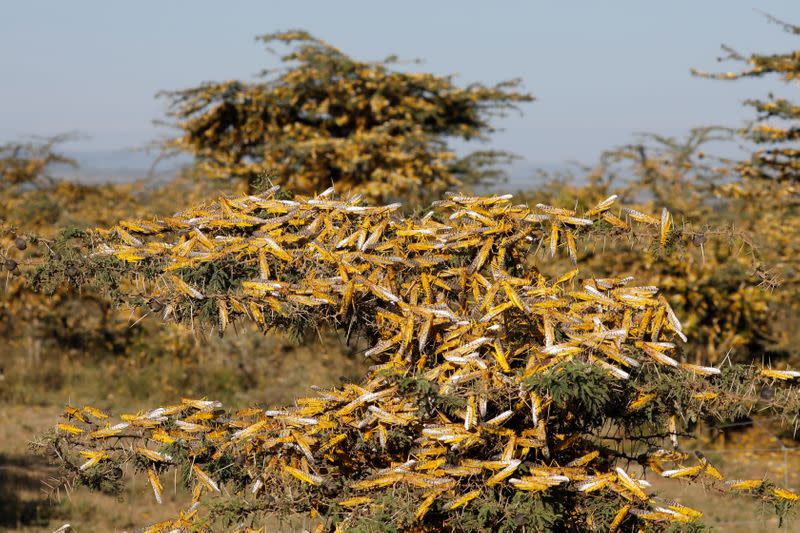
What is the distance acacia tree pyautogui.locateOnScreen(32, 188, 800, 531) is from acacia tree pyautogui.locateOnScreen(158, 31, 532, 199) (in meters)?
10.3

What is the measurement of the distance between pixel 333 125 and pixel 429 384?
42.2 ft

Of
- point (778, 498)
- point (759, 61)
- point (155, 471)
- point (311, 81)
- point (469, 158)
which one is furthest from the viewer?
point (469, 158)

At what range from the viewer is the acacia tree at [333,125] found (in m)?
14.0

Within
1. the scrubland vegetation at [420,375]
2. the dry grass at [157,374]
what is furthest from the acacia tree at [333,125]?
the scrubland vegetation at [420,375]

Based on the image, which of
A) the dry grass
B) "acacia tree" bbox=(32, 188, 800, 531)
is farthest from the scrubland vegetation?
the dry grass

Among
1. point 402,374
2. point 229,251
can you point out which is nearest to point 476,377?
point 402,374

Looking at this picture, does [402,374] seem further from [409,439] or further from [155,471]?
[155,471]

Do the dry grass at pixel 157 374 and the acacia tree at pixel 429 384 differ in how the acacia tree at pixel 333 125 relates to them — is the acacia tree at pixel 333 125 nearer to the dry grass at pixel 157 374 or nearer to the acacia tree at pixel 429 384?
the dry grass at pixel 157 374

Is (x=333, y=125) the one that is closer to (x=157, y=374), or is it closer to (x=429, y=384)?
(x=157, y=374)

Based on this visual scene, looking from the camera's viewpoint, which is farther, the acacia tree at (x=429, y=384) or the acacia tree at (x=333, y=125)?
the acacia tree at (x=333, y=125)

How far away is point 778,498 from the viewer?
3033 millimetres

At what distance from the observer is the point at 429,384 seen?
2.63m

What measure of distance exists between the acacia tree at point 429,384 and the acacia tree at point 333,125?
1030 cm

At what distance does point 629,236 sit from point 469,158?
1277 centimetres
